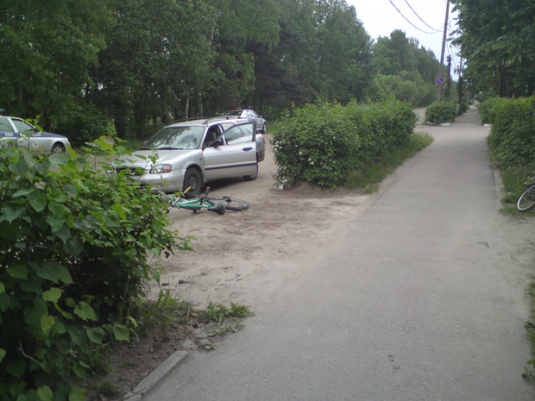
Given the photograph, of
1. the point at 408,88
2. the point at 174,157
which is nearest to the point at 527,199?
the point at 174,157

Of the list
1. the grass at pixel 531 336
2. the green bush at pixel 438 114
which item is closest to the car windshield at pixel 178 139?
the grass at pixel 531 336

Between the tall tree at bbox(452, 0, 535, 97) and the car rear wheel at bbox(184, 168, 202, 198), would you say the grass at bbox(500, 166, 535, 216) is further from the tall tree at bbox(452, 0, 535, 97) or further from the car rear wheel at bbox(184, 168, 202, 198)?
the car rear wheel at bbox(184, 168, 202, 198)

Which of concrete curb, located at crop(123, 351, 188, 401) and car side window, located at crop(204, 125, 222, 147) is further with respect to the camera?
car side window, located at crop(204, 125, 222, 147)

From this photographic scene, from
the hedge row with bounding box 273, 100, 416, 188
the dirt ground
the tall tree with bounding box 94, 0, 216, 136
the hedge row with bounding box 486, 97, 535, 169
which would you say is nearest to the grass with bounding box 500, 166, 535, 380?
the hedge row with bounding box 486, 97, 535, 169

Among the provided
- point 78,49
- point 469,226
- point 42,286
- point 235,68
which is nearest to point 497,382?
point 42,286

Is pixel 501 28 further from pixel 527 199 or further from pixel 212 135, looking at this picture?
pixel 212 135

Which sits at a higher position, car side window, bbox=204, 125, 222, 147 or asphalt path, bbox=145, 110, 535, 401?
car side window, bbox=204, 125, 222, 147

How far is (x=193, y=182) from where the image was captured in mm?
12586

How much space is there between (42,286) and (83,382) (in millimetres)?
825

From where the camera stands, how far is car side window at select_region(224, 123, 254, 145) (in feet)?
46.2

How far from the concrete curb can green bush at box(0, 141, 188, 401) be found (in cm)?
33

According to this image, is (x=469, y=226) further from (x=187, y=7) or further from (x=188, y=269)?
(x=187, y=7)

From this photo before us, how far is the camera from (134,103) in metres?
30.9

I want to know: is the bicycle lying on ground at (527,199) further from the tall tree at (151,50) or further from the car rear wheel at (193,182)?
the tall tree at (151,50)
